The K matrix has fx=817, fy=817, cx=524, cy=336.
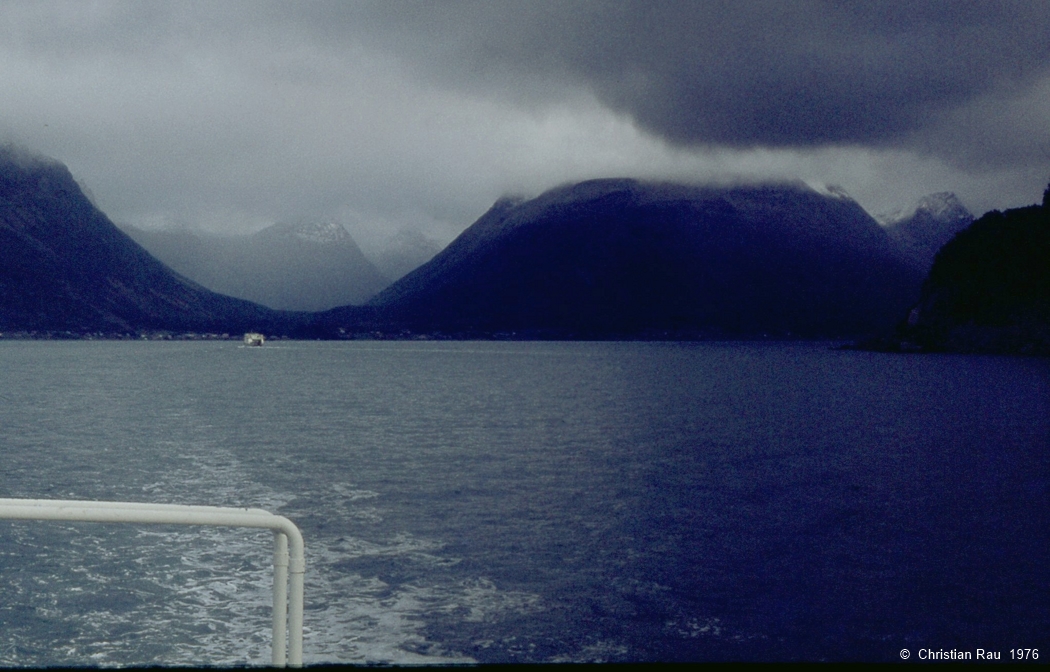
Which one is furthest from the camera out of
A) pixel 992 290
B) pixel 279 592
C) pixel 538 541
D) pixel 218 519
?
pixel 992 290

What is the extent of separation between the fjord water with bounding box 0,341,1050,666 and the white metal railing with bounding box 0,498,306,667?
893cm

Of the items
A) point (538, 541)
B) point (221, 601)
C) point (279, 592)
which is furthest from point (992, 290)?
point (279, 592)

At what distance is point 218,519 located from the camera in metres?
4.83

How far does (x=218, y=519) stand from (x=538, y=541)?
1672 centimetres

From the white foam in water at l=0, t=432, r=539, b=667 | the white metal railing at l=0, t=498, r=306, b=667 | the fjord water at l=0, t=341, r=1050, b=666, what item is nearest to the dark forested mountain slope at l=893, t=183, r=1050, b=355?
the fjord water at l=0, t=341, r=1050, b=666

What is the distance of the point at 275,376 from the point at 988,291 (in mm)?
143186

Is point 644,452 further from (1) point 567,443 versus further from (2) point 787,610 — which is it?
(2) point 787,610

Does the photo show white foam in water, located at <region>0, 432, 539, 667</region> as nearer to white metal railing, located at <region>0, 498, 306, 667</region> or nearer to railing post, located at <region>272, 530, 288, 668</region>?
railing post, located at <region>272, 530, 288, 668</region>

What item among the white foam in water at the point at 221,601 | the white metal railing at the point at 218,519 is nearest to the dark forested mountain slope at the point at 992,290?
the white foam in water at the point at 221,601

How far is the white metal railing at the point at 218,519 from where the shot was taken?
462cm

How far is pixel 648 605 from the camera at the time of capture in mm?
16109

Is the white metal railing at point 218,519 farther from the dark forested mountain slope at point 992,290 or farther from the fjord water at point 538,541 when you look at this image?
the dark forested mountain slope at point 992,290

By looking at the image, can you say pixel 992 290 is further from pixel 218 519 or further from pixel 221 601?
pixel 218 519

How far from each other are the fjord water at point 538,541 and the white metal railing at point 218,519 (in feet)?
29.3
